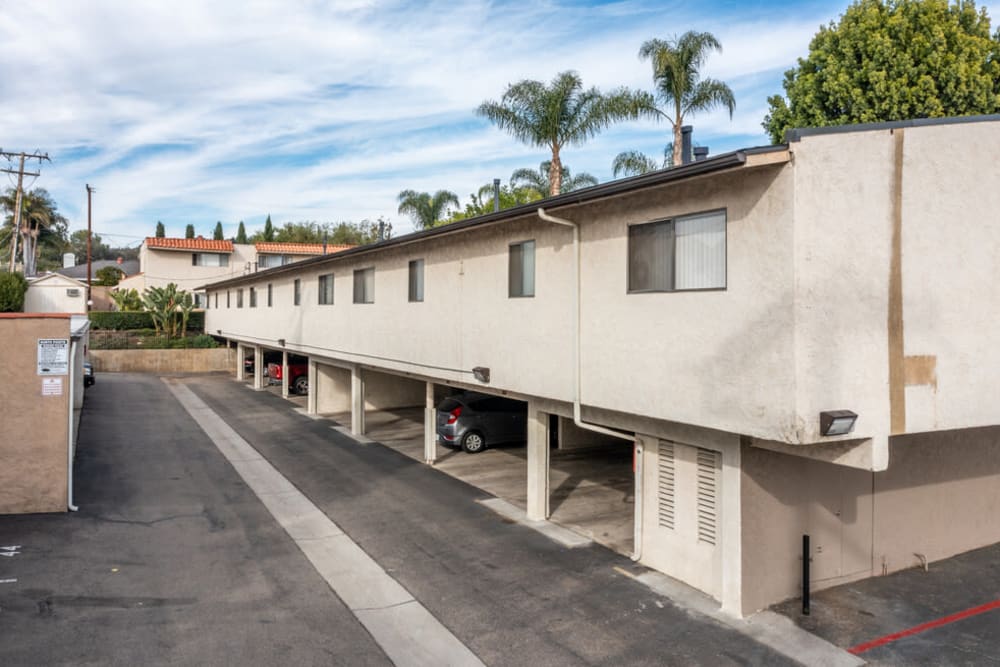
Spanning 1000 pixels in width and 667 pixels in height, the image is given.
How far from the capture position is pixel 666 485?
9.92 metres

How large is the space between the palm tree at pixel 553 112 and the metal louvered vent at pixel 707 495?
21919 millimetres

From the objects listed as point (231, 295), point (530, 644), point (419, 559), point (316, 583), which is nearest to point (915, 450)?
point (530, 644)

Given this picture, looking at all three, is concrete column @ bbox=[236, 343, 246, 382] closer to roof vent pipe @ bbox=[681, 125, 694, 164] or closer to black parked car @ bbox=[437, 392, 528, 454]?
black parked car @ bbox=[437, 392, 528, 454]

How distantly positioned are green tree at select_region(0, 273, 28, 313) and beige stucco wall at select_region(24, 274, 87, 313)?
21.6 ft

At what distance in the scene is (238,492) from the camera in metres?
14.5

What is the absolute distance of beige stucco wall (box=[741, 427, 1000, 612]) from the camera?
8641mm

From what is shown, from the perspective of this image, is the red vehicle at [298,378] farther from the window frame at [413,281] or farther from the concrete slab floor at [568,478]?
the window frame at [413,281]

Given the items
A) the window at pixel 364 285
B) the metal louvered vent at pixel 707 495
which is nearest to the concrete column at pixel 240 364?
the window at pixel 364 285

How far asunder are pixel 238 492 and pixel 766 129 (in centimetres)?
2384

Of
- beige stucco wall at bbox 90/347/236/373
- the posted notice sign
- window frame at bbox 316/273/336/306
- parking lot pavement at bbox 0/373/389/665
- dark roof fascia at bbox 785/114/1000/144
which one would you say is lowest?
parking lot pavement at bbox 0/373/389/665

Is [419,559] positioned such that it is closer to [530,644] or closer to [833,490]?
[530,644]

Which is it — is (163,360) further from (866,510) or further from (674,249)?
(866,510)

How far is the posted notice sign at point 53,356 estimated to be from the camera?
40.7ft

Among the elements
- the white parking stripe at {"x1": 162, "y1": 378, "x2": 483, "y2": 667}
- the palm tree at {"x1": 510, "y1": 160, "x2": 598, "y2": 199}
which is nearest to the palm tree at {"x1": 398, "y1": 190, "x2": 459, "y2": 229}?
the palm tree at {"x1": 510, "y1": 160, "x2": 598, "y2": 199}
